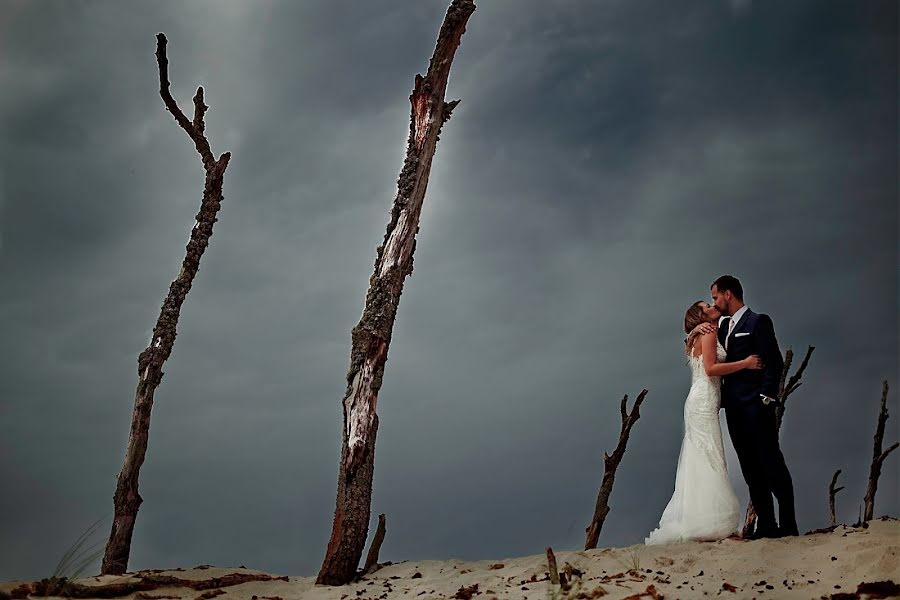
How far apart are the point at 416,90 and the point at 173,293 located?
156 inches

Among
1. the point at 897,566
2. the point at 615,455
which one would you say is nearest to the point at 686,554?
the point at 897,566

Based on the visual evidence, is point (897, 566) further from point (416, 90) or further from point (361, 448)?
point (416, 90)

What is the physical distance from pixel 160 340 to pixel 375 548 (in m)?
3.78

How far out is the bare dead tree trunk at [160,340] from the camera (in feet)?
26.9

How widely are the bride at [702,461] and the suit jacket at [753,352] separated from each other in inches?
3.9

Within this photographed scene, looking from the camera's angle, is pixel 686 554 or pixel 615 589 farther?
pixel 686 554

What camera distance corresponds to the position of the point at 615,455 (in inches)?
342

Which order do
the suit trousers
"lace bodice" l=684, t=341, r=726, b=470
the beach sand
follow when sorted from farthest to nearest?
"lace bodice" l=684, t=341, r=726, b=470 < the suit trousers < the beach sand

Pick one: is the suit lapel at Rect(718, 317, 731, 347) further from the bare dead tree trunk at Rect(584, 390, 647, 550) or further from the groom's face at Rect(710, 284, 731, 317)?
the bare dead tree trunk at Rect(584, 390, 647, 550)

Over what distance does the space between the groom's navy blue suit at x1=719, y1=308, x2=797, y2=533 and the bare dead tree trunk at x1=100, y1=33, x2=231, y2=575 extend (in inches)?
255

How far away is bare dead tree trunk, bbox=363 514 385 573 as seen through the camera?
23.6 feet

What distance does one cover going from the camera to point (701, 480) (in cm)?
670

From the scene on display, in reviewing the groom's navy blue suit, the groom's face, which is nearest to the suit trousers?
the groom's navy blue suit

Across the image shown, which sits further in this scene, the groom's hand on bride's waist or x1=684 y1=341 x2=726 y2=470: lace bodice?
x1=684 y1=341 x2=726 y2=470: lace bodice
